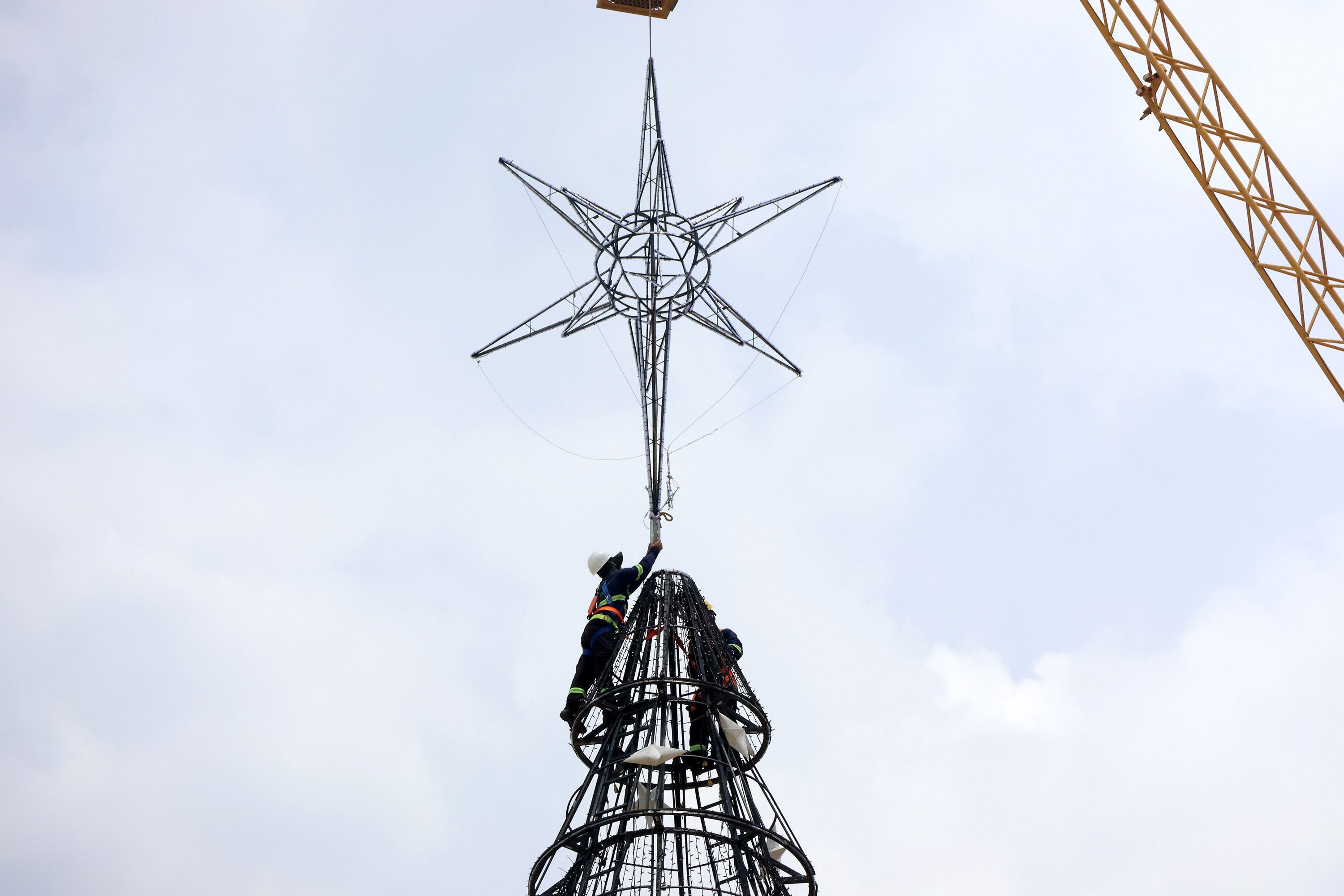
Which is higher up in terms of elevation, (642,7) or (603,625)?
(642,7)

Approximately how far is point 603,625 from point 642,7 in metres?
23.0

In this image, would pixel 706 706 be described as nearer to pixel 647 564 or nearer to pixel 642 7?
pixel 647 564

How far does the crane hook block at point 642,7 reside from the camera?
141 feet

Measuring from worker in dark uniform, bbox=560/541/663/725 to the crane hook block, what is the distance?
20761 millimetres

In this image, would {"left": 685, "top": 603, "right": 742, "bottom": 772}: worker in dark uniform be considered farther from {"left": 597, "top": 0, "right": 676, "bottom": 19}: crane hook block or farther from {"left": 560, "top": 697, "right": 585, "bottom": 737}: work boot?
{"left": 597, "top": 0, "right": 676, "bottom": 19}: crane hook block

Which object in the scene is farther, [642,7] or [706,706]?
[642,7]

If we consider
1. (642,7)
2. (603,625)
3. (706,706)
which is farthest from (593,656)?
(642,7)

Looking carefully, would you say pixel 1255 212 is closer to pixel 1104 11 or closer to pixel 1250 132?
pixel 1250 132

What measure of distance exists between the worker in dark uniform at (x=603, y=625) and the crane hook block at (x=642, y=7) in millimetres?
20761

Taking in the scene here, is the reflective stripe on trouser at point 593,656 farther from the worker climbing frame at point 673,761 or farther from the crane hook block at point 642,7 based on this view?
the crane hook block at point 642,7

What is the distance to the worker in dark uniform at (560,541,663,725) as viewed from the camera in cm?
2825

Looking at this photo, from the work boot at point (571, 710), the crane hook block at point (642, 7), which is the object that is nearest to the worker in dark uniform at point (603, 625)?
the work boot at point (571, 710)

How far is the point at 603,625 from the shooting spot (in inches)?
1136

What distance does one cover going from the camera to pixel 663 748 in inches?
1016
